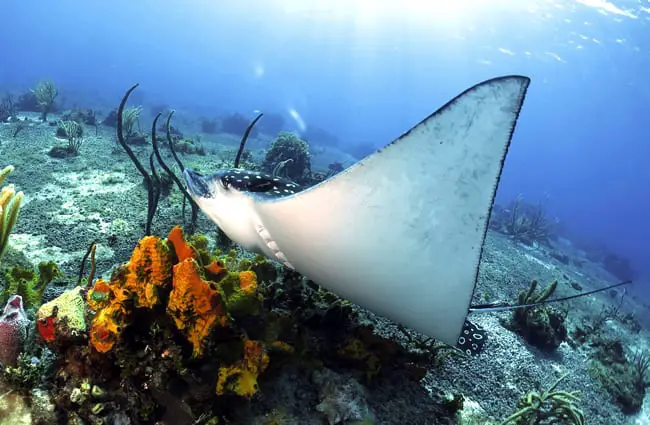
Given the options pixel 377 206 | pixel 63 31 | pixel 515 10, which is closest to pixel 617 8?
pixel 515 10

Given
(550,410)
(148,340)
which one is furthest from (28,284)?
(550,410)

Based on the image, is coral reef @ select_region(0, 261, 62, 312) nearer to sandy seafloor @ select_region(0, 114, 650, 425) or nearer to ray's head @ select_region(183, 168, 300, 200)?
sandy seafloor @ select_region(0, 114, 650, 425)

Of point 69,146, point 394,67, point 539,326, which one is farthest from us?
point 394,67

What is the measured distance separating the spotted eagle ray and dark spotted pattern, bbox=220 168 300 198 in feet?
0.57

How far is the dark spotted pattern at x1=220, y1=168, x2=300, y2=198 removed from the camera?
8.86ft

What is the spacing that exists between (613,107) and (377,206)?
2822 inches

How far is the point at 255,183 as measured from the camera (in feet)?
9.46

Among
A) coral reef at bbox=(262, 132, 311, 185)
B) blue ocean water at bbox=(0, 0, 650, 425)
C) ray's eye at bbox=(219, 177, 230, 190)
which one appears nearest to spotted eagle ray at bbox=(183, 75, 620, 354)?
ray's eye at bbox=(219, 177, 230, 190)

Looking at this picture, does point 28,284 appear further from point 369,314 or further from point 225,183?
point 369,314

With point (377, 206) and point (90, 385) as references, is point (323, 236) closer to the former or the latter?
point (377, 206)

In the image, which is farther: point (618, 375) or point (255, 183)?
point (618, 375)

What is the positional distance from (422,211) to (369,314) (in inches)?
96.7

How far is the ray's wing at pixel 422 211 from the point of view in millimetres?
1882

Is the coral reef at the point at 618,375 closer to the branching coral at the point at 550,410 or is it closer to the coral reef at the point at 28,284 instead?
the branching coral at the point at 550,410
